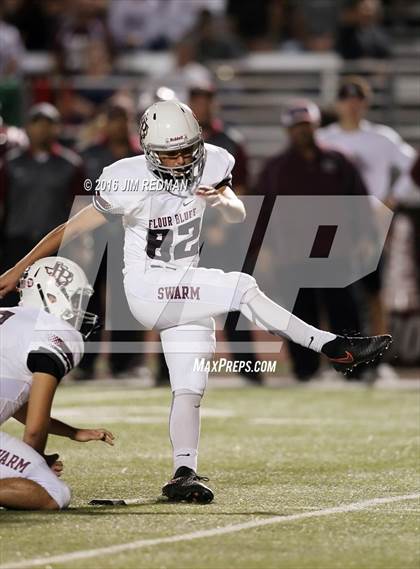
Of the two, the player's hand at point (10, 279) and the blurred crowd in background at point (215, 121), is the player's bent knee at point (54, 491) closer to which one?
the player's hand at point (10, 279)

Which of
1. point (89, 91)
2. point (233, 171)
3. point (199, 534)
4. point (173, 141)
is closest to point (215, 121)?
point (233, 171)

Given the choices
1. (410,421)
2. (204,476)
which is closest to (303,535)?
(204,476)

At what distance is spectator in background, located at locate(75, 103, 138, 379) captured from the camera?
9484 mm

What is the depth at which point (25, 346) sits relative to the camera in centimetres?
513

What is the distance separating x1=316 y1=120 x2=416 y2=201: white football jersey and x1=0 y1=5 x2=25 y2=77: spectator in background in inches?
131

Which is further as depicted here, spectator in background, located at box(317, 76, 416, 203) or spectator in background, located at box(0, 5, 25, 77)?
spectator in background, located at box(0, 5, 25, 77)

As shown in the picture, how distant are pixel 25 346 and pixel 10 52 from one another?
27.2 feet

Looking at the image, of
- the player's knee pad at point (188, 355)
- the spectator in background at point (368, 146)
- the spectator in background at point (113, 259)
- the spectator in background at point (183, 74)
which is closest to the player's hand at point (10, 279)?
the player's knee pad at point (188, 355)

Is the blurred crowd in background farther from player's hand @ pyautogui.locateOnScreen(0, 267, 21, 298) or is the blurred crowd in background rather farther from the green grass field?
player's hand @ pyautogui.locateOnScreen(0, 267, 21, 298)

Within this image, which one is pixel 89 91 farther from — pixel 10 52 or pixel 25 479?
pixel 25 479

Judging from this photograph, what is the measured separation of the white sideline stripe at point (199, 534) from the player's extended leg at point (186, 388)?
22.0 inches

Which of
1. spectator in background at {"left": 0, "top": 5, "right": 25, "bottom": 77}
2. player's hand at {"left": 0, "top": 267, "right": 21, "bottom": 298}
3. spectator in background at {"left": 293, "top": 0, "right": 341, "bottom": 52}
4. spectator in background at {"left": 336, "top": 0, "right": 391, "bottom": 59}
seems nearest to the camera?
player's hand at {"left": 0, "top": 267, "right": 21, "bottom": 298}

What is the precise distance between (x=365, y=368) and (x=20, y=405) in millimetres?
5153

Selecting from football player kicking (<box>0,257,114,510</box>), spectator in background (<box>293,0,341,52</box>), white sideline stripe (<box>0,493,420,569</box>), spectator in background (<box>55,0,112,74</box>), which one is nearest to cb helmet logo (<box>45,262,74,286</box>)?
football player kicking (<box>0,257,114,510</box>)
